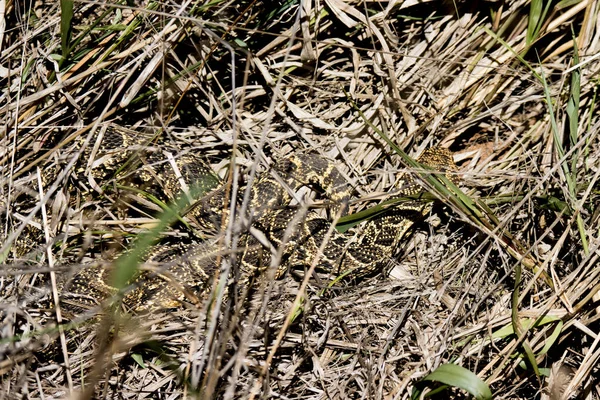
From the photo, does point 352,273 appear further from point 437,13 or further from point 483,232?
point 437,13

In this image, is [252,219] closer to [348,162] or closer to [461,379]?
[348,162]

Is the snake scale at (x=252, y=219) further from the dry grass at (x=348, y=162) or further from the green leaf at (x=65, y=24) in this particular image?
the green leaf at (x=65, y=24)

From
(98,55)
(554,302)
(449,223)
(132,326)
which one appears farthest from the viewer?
(449,223)

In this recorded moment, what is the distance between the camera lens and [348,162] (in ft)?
12.8

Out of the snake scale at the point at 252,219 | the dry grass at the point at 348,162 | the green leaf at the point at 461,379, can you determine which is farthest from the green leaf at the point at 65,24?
the green leaf at the point at 461,379

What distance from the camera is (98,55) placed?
11.5 feet

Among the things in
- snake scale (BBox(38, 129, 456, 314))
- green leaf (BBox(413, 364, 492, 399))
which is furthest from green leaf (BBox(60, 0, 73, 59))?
green leaf (BBox(413, 364, 492, 399))

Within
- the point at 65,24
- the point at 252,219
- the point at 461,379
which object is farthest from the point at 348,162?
the point at 65,24

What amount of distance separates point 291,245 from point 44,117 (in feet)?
5.44

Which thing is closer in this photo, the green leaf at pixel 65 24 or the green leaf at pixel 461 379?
the green leaf at pixel 461 379

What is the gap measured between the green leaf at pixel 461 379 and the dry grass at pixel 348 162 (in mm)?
172

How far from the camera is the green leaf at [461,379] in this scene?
2.72 m

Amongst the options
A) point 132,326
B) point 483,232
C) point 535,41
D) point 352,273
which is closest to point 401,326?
point 352,273

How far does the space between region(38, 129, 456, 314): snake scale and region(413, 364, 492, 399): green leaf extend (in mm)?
856
